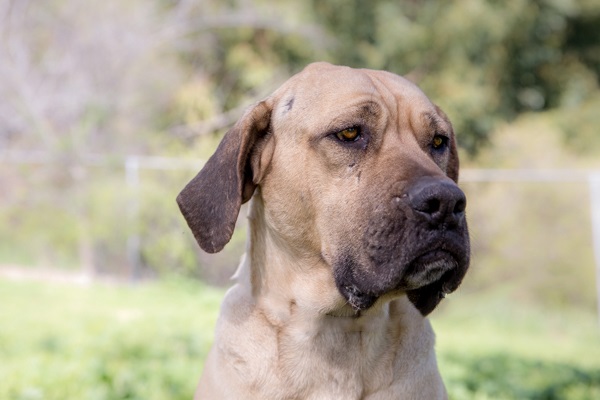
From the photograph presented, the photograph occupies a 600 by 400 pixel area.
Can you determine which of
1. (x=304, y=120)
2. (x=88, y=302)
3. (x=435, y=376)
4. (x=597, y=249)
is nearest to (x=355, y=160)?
(x=304, y=120)

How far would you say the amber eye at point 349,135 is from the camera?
10.7 ft

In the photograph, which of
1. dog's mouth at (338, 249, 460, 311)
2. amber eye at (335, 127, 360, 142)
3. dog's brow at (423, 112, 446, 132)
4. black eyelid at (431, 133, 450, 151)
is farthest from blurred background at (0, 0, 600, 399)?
amber eye at (335, 127, 360, 142)

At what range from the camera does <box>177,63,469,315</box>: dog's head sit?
114 inches

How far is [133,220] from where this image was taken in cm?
1301

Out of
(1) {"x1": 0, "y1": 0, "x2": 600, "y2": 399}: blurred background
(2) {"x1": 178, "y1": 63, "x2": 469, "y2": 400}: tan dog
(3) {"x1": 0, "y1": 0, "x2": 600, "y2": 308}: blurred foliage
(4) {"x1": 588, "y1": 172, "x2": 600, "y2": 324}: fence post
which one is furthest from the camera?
(3) {"x1": 0, "y1": 0, "x2": 600, "y2": 308}: blurred foliage

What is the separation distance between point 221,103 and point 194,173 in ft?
18.5

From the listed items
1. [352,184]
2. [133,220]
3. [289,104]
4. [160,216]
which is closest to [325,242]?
[352,184]

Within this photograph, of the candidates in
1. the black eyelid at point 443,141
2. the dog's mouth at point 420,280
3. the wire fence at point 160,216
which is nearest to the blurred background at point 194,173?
the wire fence at point 160,216

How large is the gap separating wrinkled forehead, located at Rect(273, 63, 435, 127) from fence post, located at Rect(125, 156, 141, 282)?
975 cm

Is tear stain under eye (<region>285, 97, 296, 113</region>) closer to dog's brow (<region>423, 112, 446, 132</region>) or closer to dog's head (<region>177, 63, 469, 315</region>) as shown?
dog's head (<region>177, 63, 469, 315</region>)

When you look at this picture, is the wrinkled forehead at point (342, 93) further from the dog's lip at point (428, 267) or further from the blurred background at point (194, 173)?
the blurred background at point (194, 173)

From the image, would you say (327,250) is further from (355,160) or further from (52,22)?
(52,22)

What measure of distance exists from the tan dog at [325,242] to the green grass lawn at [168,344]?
207cm

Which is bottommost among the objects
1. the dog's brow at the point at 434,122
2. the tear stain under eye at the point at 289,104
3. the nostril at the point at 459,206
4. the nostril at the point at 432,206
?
the dog's brow at the point at 434,122
